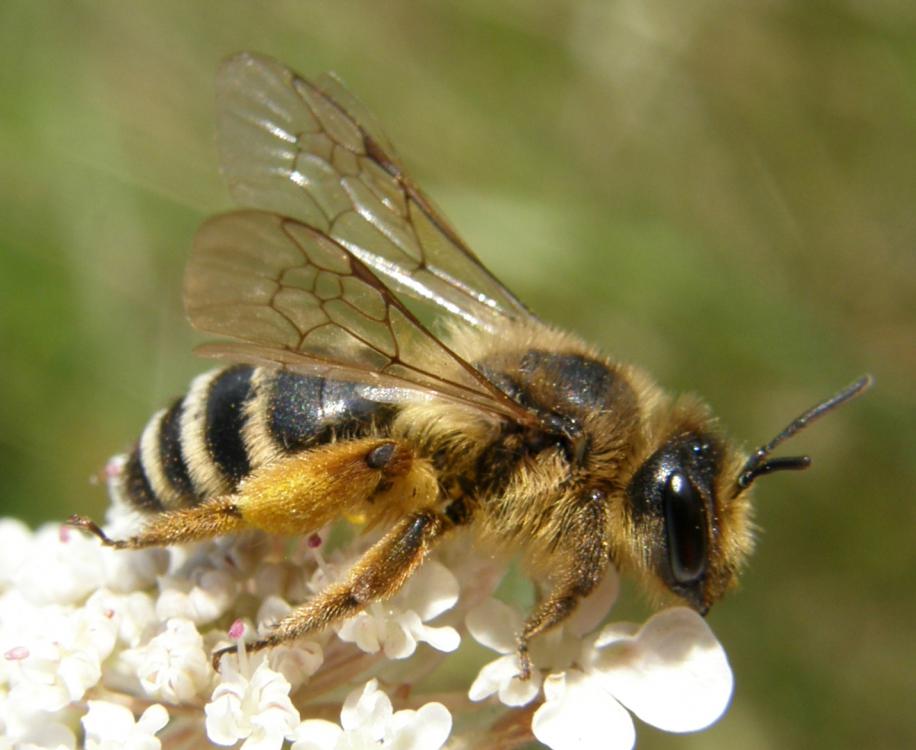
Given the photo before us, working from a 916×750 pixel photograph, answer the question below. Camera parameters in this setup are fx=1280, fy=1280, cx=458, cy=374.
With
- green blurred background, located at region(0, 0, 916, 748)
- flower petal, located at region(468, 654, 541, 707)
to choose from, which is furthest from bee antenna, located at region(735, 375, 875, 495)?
green blurred background, located at region(0, 0, 916, 748)

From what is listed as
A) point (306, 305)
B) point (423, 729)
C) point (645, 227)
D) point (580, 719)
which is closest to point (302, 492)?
point (306, 305)

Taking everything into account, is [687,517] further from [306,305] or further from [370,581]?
[306,305]

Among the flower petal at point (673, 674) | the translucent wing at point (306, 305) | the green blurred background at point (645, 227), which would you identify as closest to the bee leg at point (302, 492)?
the translucent wing at point (306, 305)

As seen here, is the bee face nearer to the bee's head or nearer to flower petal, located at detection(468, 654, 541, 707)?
the bee's head

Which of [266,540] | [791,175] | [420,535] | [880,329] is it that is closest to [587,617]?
[420,535]

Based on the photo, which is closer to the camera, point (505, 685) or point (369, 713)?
point (369, 713)

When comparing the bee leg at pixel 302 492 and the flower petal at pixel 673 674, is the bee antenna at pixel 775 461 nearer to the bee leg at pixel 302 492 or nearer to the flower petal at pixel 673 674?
the flower petal at pixel 673 674
